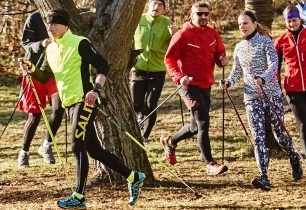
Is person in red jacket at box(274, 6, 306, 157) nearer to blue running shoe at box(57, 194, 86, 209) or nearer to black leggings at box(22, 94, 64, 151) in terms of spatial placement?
blue running shoe at box(57, 194, 86, 209)

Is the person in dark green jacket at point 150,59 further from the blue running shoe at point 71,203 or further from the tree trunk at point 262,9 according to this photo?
the blue running shoe at point 71,203

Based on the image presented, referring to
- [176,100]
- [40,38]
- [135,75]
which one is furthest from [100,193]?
[176,100]

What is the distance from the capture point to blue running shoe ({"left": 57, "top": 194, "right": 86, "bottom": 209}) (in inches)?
258

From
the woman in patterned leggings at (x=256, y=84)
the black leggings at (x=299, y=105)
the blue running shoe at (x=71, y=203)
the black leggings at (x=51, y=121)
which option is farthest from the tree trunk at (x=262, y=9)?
the blue running shoe at (x=71, y=203)

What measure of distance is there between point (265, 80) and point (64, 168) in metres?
3.06

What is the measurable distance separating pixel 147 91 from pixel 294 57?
9.94 feet

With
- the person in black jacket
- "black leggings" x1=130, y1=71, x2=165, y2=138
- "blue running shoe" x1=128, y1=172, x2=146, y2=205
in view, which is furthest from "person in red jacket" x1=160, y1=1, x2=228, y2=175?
"black leggings" x1=130, y1=71, x2=165, y2=138

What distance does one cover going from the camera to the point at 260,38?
7488mm

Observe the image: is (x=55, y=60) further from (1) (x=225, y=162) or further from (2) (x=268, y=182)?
(1) (x=225, y=162)

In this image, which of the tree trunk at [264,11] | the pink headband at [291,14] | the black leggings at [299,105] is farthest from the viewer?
the tree trunk at [264,11]

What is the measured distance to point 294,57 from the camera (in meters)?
8.02

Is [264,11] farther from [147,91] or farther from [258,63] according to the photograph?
[147,91]

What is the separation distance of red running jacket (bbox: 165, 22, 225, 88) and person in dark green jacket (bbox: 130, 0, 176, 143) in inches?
68.7

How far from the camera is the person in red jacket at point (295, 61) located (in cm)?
794
